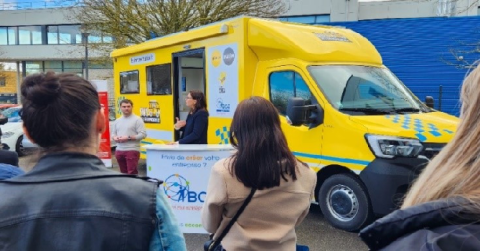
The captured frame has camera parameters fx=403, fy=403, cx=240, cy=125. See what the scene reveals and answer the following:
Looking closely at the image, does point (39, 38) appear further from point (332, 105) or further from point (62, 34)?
point (332, 105)

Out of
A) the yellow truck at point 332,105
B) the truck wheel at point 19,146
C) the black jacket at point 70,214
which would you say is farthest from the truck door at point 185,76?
the black jacket at point 70,214

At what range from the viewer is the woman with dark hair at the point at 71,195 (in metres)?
1.34

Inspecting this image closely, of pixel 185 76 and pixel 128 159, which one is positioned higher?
pixel 185 76

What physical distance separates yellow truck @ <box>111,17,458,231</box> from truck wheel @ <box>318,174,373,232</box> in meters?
0.01

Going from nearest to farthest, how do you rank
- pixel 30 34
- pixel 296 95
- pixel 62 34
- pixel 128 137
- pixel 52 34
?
pixel 296 95, pixel 128 137, pixel 62 34, pixel 52 34, pixel 30 34

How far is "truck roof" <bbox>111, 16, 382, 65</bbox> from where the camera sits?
602 cm

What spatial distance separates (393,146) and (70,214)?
4.22 metres

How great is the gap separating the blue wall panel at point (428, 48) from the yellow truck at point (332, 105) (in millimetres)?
8009

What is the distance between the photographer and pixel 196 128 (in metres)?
5.62

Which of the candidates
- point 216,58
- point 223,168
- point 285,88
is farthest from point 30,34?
point 223,168

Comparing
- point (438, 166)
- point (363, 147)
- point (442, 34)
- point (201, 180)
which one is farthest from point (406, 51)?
point (438, 166)

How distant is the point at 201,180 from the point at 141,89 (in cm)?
535

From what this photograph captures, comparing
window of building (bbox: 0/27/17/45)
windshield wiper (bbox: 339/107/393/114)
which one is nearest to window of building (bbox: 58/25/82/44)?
window of building (bbox: 0/27/17/45)

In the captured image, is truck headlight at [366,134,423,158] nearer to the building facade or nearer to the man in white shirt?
the man in white shirt
